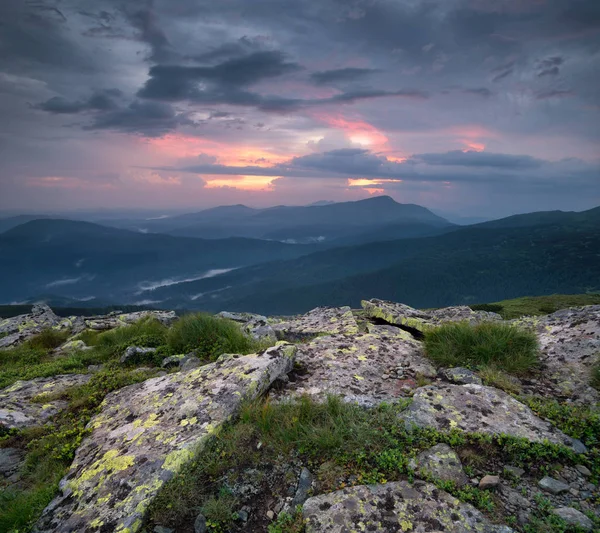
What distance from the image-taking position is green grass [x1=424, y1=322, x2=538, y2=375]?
793 cm

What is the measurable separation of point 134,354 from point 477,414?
973 cm

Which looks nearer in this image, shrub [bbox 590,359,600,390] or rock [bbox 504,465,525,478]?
rock [bbox 504,465,525,478]

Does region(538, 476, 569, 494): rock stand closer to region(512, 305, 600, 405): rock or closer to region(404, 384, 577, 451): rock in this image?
region(404, 384, 577, 451): rock

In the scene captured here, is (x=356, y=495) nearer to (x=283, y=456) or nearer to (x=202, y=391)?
(x=283, y=456)

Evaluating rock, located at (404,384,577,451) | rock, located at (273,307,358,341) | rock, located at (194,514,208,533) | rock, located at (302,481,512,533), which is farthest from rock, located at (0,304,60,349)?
rock, located at (404,384,577,451)

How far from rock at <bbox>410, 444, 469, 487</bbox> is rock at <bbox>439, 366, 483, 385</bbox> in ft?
7.78

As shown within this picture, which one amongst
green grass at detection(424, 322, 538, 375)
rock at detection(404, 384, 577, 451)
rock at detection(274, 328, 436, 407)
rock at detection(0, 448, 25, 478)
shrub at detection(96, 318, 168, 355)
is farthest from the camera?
shrub at detection(96, 318, 168, 355)

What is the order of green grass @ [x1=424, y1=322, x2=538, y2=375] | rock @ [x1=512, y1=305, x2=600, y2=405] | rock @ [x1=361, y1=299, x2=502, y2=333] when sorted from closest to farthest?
1. rock @ [x1=512, y1=305, x2=600, y2=405]
2. green grass @ [x1=424, y1=322, x2=538, y2=375]
3. rock @ [x1=361, y1=299, x2=502, y2=333]

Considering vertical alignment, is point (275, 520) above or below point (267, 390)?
below

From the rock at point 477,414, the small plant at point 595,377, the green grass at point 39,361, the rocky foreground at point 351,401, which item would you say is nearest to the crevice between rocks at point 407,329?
the rocky foreground at point 351,401

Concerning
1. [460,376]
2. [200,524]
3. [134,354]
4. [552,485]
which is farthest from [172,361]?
[552,485]

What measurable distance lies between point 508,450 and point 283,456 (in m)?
3.59

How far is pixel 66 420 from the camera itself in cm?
766

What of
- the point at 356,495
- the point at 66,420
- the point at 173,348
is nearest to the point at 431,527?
the point at 356,495
